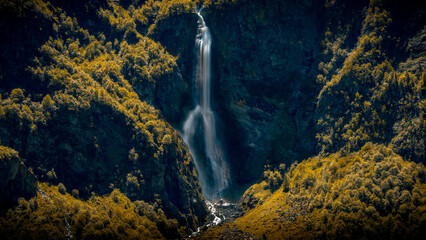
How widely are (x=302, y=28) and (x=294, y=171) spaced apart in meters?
53.1

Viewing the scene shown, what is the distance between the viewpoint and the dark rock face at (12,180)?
74688 millimetres

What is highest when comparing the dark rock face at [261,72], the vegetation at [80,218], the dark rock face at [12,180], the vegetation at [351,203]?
the dark rock face at [261,72]

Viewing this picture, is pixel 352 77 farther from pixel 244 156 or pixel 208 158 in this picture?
pixel 208 158

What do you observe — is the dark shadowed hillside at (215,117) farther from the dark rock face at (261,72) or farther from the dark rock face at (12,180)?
the dark rock face at (261,72)

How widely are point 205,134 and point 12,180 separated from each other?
63.3m

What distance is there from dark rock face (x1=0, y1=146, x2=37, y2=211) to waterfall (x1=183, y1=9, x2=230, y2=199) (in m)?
52.1

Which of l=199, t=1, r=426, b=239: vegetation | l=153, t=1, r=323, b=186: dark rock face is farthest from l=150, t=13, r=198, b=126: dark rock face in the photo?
l=199, t=1, r=426, b=239: vegetation

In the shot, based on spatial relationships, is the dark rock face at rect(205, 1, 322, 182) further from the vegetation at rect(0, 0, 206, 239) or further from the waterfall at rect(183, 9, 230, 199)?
the vegetation at rect(0, 0, 206, 239)

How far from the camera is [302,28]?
12438 cm

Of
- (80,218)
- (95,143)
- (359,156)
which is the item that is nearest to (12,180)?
(80,218)

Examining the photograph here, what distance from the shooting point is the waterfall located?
118000mm

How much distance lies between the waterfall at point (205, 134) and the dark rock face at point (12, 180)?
52136 mm

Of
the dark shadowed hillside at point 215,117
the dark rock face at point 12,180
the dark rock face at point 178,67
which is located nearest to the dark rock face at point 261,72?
the dark shadowed hillside at point 215,117

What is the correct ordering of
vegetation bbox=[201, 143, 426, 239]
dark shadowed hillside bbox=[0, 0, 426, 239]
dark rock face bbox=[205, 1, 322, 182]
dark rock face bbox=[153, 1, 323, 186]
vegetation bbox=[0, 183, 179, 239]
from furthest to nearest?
dark rock face bbox=[205, 1, 322, 182] < dark rock face bbox=[153, 1, 323, 186] < dark shadowed hillside bbox=[0, 0, 426, 239] < vegetation bbox=[201, 143, 426, 239] < vegetation bbox=[0, 183, 179, 239]
